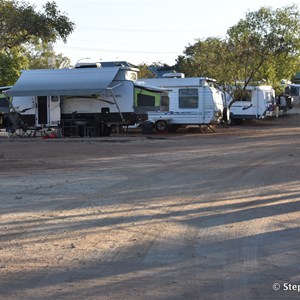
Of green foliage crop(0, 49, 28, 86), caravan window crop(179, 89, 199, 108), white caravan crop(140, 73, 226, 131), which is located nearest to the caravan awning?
white caravan crop(140, 73, 226, 131)

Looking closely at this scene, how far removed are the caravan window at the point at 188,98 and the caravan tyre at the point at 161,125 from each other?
1.30 meters

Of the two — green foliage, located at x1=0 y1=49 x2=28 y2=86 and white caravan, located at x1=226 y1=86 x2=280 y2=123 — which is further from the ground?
green foliage, located at x1=0 y1=49 x2=28 y2=86

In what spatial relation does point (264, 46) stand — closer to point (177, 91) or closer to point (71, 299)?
point (177, 91)

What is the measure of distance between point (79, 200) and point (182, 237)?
285 cm

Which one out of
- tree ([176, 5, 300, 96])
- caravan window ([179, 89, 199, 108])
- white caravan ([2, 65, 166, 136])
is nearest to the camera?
white caravan ([2, 65, 166, 136])

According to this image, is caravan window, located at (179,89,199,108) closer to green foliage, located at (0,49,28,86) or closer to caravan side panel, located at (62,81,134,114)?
caravan side panel, located at (62,81,134,114)

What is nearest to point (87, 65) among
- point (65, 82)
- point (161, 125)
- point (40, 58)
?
point (65, 82)

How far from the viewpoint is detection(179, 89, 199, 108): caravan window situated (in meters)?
26.0

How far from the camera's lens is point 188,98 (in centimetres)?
2614

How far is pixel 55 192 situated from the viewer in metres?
9.61

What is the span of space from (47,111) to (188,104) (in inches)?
285

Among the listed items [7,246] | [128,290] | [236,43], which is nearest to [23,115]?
[236,43]

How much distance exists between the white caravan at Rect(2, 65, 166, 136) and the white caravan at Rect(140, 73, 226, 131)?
1.73 metres

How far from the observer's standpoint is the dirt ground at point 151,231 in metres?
4.92
